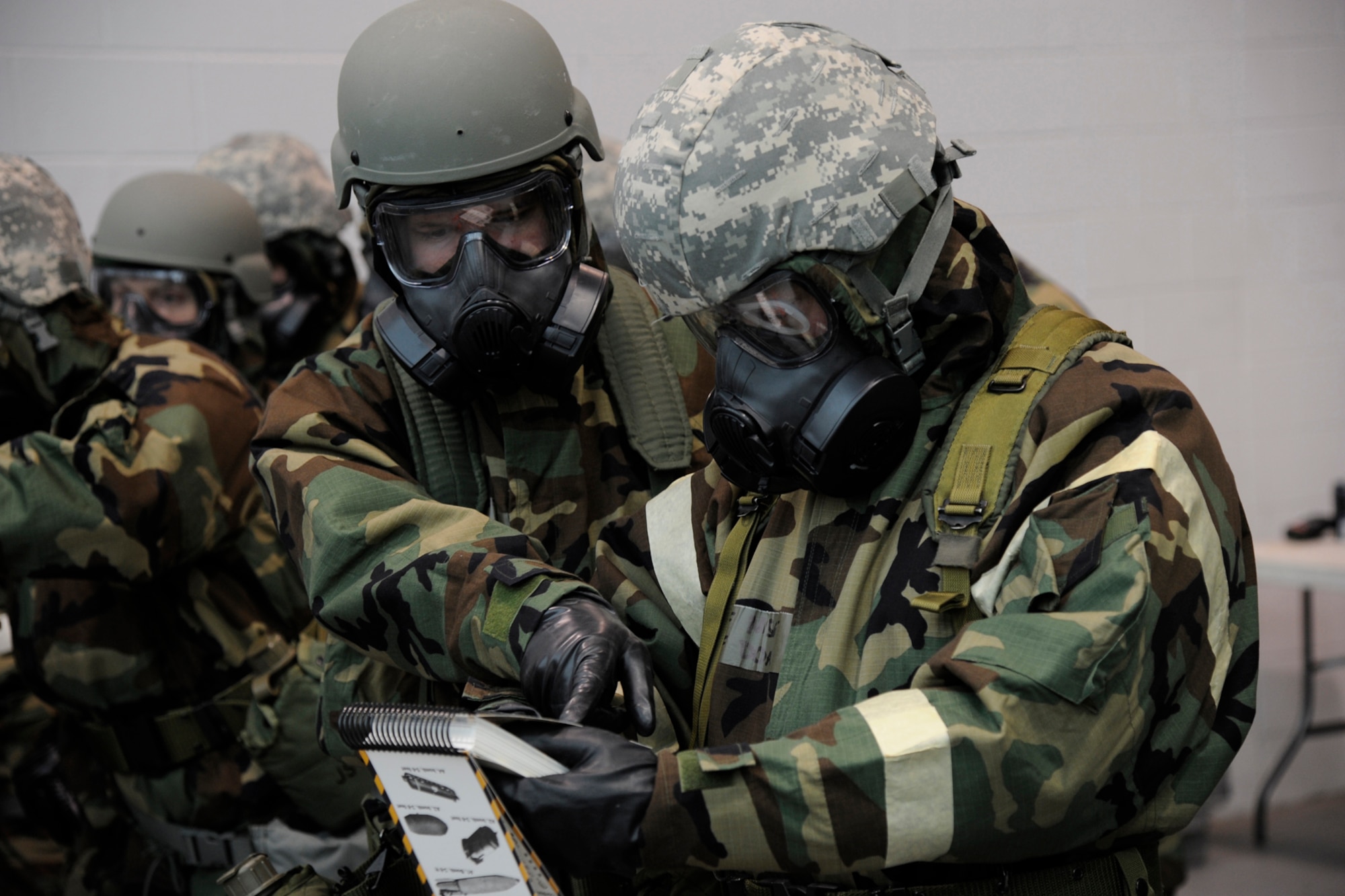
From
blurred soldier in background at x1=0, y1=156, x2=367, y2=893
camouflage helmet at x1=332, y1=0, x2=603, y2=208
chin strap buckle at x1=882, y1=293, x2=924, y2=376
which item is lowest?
blurred soldier in background at x1=0, y1=156, x2=367, y2=893

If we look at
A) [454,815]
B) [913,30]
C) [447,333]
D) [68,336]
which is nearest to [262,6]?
[68,336]

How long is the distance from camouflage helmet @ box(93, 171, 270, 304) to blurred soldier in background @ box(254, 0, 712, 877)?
4.59ft

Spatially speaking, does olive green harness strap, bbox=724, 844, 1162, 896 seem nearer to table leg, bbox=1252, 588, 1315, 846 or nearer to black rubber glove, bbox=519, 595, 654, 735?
black rubber glove, bbox=519, 595, 654, 735

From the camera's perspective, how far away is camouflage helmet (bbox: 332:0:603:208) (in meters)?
1.63

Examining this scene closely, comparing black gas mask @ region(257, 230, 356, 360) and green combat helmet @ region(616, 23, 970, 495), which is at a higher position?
green combat helmet @ region(616, 23, 970, 495)

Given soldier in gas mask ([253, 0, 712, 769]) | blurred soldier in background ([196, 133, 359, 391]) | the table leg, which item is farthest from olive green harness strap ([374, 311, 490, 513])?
the table leg

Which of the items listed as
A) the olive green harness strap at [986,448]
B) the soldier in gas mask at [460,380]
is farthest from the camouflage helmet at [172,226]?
the olive green harness strap at [986,448]

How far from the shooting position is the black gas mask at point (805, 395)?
3.85ft

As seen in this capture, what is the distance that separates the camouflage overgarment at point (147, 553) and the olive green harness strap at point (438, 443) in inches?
28.5

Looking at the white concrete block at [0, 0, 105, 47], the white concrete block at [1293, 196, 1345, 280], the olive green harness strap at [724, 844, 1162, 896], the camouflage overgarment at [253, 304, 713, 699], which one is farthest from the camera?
the white concrete block at [1293, 196, 1345, 280]

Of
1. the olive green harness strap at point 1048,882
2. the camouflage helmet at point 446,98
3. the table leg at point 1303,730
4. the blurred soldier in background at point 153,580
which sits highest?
the camouflage helmet at point 446,98

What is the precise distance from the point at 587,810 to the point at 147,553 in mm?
1514

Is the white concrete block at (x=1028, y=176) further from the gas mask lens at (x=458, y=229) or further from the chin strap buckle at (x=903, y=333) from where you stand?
the chin strap buckle at (x=903, y=333)

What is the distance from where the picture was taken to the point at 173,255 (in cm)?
300
